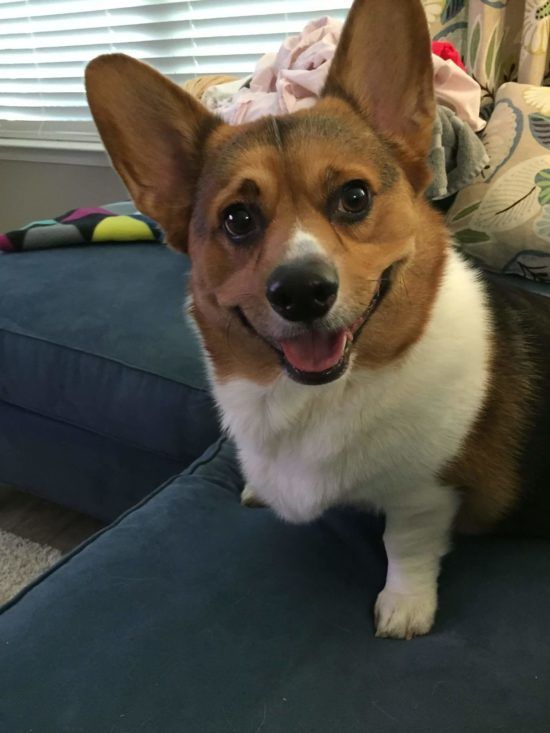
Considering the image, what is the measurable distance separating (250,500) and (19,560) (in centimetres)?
97

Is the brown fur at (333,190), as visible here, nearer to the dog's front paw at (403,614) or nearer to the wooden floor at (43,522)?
the dog's front paw at (403,614)

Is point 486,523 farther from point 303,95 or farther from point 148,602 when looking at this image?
point 303,95

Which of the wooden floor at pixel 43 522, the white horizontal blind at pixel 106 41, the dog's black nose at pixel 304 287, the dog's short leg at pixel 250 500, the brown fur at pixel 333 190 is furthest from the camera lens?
the white horizontal blind at pixel 106 41

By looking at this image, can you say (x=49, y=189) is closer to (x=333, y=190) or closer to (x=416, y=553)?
(x=333, y=190)

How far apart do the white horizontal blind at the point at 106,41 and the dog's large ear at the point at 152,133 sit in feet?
5.75

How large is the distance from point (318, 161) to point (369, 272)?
0.64 ft

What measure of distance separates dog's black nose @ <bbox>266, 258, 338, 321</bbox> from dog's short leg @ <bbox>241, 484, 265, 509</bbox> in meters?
0.55

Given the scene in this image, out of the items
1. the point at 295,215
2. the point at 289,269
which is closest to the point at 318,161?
the point at 295,215

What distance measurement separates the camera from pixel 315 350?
3.09 feet

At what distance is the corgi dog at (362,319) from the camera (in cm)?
97

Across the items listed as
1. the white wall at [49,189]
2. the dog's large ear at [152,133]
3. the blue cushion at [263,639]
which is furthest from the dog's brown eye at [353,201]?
the white wall at [49,189]

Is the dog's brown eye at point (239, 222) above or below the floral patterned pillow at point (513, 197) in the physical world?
above

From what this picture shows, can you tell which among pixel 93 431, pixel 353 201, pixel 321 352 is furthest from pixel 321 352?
pixel 93 431

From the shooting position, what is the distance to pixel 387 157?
1.04 meters
